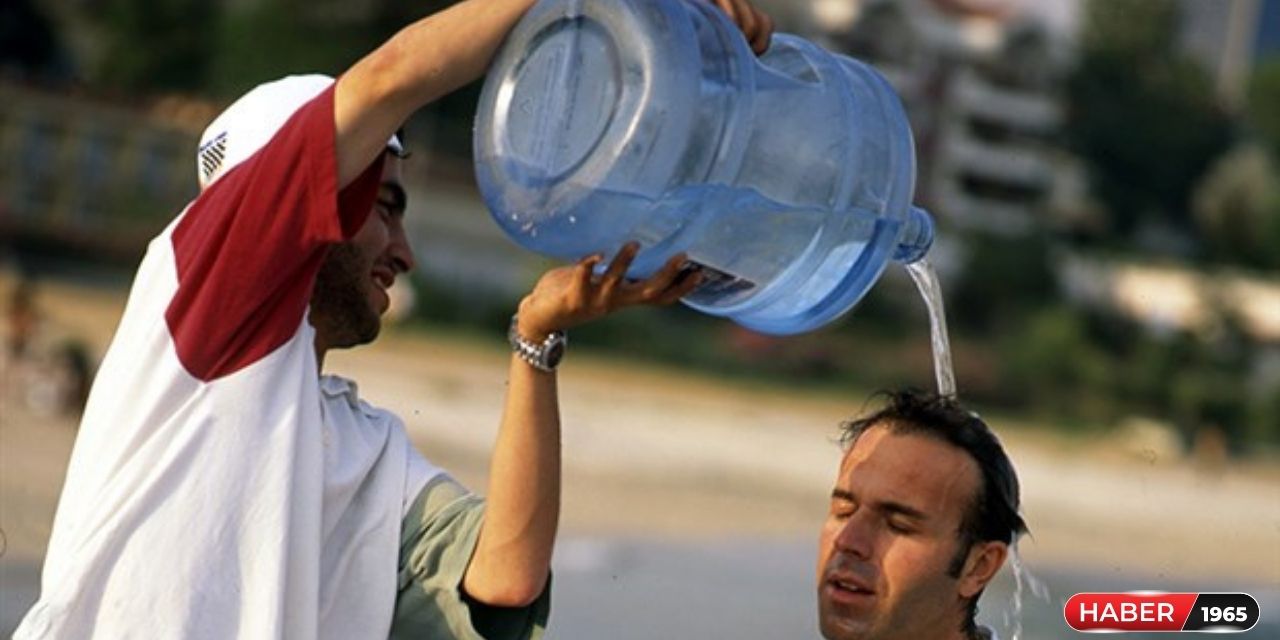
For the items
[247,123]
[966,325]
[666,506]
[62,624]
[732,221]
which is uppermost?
[966,325]

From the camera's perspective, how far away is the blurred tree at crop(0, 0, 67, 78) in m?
50.2

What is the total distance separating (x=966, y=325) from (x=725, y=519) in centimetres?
2653

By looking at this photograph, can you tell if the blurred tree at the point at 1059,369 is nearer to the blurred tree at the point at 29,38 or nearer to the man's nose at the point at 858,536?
the blurred tree at the point at 29,38

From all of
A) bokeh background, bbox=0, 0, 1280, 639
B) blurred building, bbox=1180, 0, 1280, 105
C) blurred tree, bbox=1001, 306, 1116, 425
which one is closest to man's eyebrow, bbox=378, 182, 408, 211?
bokeh background, bbox=0, 0, 1280, 639

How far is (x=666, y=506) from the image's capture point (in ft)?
79.4

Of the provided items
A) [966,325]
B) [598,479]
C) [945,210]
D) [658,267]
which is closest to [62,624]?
[658,267]

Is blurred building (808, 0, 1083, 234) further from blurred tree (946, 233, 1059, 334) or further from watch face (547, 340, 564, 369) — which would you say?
watch face (547, 340, 564, 369)

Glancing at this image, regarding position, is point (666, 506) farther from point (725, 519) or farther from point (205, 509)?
point (205, 509)

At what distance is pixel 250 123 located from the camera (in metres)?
2.90

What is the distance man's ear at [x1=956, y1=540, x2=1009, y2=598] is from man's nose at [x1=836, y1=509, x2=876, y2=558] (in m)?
0.13

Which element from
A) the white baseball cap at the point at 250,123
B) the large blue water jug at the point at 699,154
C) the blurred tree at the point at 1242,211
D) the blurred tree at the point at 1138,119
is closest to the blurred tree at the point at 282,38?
the blurred tree at the point at 1242,211

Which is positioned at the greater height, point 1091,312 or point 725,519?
point 1091,312

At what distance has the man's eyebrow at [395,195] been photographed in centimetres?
303

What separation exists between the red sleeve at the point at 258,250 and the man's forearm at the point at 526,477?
275mm
